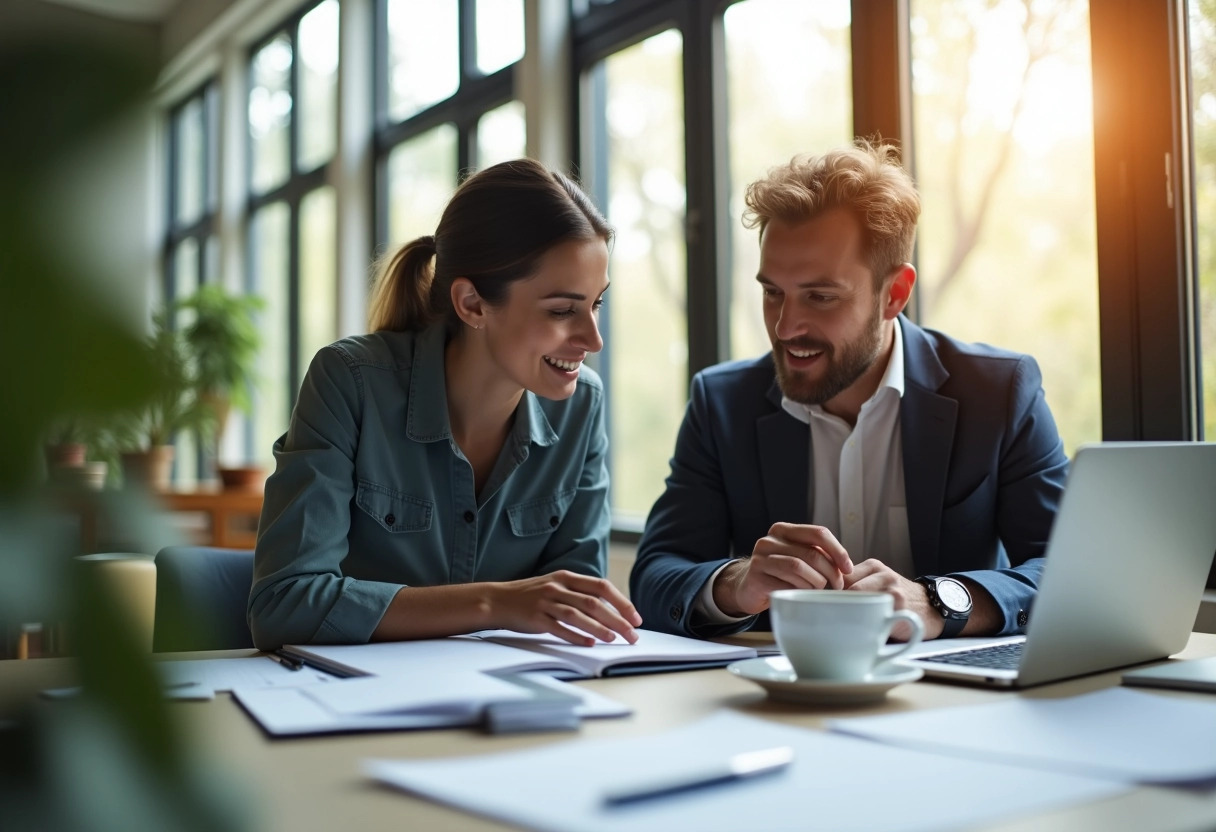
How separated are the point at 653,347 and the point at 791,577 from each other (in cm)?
251

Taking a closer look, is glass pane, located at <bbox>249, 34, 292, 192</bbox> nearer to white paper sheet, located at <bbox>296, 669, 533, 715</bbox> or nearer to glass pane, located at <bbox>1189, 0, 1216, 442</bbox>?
glass pane, located at <bbox>1189, 0, 1216, 442</bbox>

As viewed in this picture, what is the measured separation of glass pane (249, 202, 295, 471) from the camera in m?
6.45

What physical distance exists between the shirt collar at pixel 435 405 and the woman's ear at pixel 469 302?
0.05 m

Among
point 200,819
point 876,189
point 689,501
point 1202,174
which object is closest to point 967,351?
point 876,189

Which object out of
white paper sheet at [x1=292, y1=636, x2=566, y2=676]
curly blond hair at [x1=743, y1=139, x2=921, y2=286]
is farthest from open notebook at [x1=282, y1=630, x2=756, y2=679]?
curly blond hair at [x1=743, y1=139, x2=921, y2=286]

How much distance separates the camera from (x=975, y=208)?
2.73 meters

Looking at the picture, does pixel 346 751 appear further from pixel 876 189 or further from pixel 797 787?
pixel 876 189

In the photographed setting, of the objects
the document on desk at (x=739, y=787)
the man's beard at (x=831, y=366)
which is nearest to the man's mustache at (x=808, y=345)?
the man's beard at (x=831, y=366)

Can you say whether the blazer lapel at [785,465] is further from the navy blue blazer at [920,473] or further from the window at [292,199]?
the window at [292,199]

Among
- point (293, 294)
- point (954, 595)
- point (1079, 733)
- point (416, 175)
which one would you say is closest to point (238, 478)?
point (416, 175)

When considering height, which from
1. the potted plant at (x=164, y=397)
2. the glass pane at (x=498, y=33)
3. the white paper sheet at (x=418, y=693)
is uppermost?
the glass pane at (x=498, y=33)

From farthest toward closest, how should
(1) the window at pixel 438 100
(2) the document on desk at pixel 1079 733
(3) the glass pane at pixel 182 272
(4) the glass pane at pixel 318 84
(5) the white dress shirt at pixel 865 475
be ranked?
(4) the glass pane at pixel 318 84, (1) the window at pixel 438 100, (5) the white dress shirt at pixel 865 475, (2) the document on desk at pixel 1079 733, (3) the glass pane at pixel 182 272

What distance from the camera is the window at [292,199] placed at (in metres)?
5.90

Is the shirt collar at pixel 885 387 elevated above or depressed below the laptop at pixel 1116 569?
above
